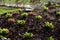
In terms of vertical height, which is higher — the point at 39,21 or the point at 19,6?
the point at 39,21

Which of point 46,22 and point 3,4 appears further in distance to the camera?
point 3,4

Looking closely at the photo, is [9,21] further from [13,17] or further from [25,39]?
[25,39]

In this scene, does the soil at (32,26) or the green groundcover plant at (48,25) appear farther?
the green groundcover plant at (48,25)

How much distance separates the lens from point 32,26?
10.4m

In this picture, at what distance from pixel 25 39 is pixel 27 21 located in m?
1.85

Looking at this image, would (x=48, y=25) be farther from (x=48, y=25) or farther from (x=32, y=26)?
(x=32, y=26)

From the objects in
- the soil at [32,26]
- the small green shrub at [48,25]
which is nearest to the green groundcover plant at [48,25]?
the small green shrub at [48,25]

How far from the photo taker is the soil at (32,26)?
9.62 meters

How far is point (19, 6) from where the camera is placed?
20.0 m

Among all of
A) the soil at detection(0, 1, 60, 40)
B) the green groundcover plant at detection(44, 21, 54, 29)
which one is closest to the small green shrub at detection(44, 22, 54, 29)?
the green groundcover plant at detection(44, 21, 54, 29)

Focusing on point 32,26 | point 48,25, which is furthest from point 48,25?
point 32,26

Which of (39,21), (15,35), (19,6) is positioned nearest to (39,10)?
(39,21)

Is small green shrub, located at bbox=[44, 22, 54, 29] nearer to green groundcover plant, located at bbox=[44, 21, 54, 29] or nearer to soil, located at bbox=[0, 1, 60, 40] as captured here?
green groundcover plant, located at bbox=[44, 21, 54, 29]

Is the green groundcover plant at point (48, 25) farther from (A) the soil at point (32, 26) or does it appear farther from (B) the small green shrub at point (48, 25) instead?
(A) the soil at point (32, 26)
